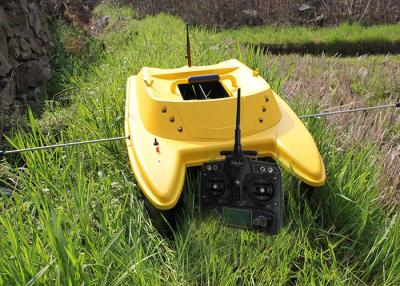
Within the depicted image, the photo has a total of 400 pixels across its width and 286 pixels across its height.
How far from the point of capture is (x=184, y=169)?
1.72 m

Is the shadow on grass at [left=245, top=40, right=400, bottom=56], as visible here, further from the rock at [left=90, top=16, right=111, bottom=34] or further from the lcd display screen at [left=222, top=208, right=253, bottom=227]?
the lcd display screen at [left=222, top=208, right=253, bottom=227]

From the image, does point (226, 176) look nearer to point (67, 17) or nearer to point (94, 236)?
point (94, 236)

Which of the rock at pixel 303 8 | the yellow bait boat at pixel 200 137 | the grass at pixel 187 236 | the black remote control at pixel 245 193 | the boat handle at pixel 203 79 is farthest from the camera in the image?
the rock at pixel 303 8

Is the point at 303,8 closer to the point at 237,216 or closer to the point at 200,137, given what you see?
the point at 200,137

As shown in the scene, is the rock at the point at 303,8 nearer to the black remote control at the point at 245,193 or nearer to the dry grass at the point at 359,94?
the dry grass at the point at 359,94

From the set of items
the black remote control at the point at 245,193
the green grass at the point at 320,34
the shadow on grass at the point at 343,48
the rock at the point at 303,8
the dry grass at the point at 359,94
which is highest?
the black remote control at the point at 245,193

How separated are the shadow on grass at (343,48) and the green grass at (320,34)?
0.05 metres

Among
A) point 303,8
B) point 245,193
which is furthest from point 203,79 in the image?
point 303,8

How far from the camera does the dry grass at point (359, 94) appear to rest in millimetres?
2316

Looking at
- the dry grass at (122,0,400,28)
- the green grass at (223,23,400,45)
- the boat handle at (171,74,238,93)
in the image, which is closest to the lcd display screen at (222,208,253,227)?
the boat handle at (171,74,238,93)

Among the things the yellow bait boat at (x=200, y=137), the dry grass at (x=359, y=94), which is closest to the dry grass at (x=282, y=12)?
the dry grass at (x=359, y=94)

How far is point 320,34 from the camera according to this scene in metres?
6.55

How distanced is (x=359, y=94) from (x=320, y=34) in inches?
116

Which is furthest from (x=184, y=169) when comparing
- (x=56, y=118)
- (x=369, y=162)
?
(x=56, y=118)
